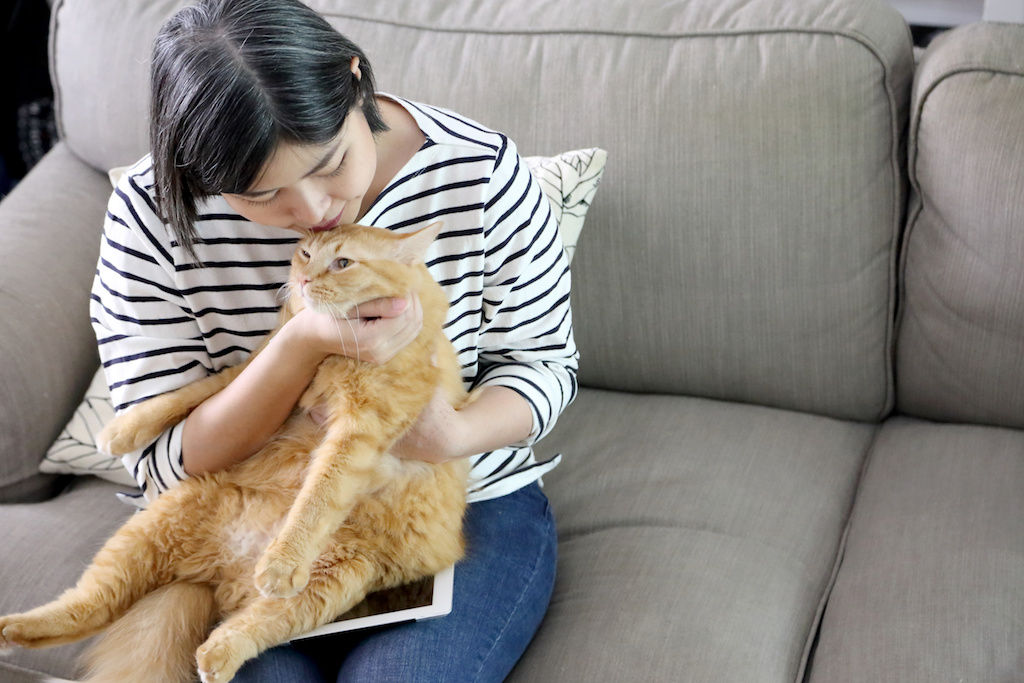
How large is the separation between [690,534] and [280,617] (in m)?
0.59

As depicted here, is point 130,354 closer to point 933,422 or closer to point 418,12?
point 418,12

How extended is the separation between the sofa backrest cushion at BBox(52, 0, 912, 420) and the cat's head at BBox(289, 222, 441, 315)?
1.90 ft

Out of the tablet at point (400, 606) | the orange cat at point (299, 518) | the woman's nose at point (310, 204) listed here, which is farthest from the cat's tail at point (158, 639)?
the woman's nose at point (310, 204)

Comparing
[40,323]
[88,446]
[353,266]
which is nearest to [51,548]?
[88,446]

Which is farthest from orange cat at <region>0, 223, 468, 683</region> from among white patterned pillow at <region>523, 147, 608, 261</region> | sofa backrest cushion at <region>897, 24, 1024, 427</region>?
sofa backrest cushion at <region>897, 24, 1024, 427</region>

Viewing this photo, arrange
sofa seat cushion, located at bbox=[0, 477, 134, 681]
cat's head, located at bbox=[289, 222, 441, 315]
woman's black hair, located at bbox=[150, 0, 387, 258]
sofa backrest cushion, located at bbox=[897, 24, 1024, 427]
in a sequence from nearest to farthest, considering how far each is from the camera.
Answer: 1. woman's black hair, located at bbox=[150, 0, 387, 258]
2. cat's head, located at bbox=[289, 222, 441, 315]
3. sofa seat cushion, located at bbox=[0, 477, 134, 681]
4. sofa backrest cushion, located at bbox=[897, 24, 1024, 427]

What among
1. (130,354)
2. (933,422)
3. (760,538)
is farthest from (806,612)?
(130,354)

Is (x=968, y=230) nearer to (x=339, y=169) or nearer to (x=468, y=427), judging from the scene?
(x=468, y=427)

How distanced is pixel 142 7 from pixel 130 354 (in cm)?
85

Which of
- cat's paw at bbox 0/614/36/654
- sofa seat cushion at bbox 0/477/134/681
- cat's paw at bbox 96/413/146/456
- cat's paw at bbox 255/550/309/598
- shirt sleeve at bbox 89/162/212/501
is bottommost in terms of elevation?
sofa seat cushion at bbox 0/477/134/681

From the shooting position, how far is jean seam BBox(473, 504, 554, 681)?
111 cm

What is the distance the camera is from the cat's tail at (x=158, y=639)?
3.45ft

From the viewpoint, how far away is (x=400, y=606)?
1105mm

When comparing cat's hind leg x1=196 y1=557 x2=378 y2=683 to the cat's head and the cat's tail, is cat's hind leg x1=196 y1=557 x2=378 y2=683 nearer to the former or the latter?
the cat's tail
